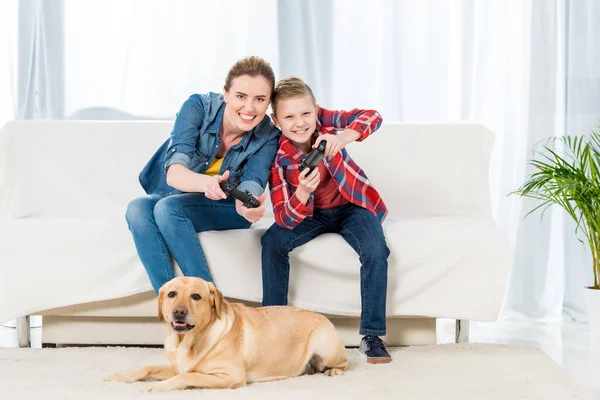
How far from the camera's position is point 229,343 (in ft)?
6.33

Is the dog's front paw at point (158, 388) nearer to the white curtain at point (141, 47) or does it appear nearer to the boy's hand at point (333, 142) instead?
the boy's hand at point (333, 142)

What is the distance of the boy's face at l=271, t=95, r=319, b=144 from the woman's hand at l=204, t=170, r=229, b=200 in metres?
0.26

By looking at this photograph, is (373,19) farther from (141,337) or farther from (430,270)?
(141,337)

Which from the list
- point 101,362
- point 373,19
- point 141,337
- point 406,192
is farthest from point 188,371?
point 373,19

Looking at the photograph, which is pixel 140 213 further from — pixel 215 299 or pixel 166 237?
pixel 215 299

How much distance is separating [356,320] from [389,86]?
1.45 meters

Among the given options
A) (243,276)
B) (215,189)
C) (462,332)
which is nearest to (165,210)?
(215,189)

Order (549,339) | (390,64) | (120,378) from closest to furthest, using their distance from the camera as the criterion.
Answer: (120,378)
(549,339)
(390,64)

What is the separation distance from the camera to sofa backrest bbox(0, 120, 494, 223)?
2.94 metres

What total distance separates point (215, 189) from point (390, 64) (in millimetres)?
1680

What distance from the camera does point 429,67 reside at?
143 inches

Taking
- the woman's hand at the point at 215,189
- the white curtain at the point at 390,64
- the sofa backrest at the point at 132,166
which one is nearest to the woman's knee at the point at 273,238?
the woman's hand at the point at 215,189

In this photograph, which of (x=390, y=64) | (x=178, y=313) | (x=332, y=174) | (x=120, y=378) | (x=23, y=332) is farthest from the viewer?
(x=390, y=64)

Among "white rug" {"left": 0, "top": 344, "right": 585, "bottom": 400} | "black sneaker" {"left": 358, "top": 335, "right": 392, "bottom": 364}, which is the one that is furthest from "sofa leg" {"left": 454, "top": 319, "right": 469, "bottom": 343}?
"black sneaker" {"left": 358, "top": 335, "right": 392, "bottom": 364}
